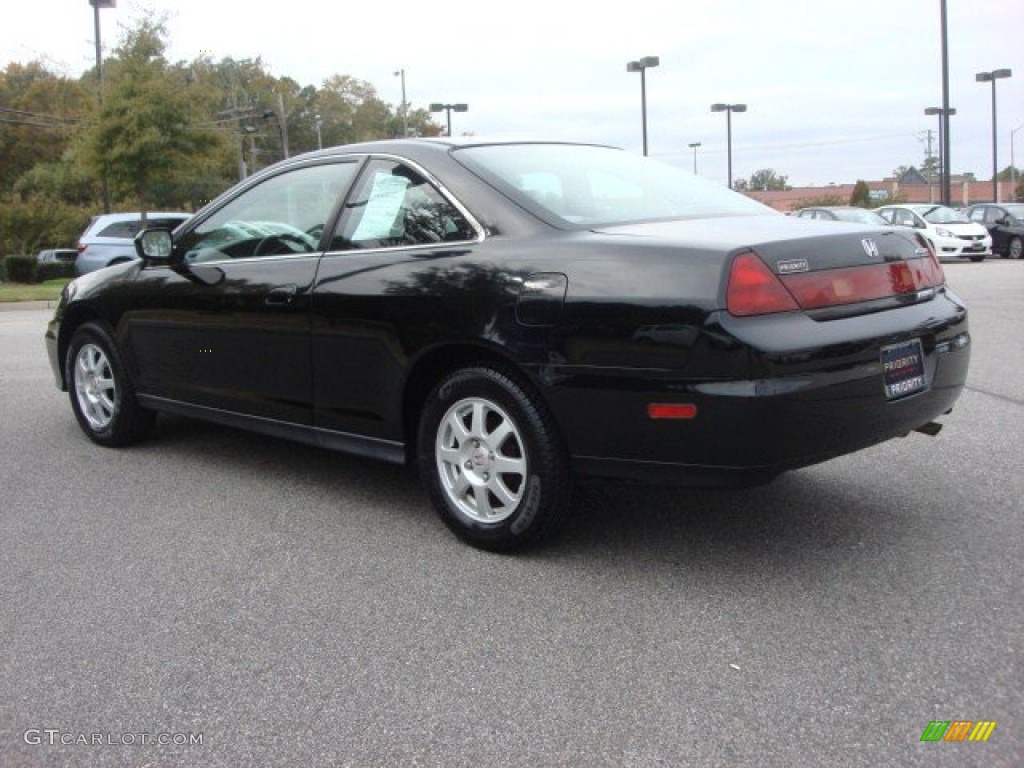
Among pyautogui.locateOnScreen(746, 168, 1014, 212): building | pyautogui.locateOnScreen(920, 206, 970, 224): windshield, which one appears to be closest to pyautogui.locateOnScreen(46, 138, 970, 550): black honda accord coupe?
pyautogui.locateOnScreen(920, 206, 970, 224): windshield

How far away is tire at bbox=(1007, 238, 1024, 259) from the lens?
2611 cm

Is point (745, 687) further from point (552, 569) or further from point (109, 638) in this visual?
point (109, 638)

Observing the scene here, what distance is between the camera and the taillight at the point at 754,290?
3.15 m

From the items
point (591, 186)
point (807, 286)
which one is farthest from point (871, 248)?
point (591, 186)

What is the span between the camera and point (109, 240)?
1830cm

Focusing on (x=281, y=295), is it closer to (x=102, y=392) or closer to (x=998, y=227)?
(x=102, y=392)

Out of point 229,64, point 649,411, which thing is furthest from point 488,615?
point 229,64

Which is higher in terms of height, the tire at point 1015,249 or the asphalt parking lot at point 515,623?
the tire at point 1015,249

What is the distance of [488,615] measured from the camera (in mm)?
3240

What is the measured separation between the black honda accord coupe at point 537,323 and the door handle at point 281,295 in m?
0.01

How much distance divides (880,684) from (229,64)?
8692 cm

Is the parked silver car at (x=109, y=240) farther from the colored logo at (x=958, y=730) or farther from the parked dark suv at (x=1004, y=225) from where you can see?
the parked dark suv at (x=1004, y=225)

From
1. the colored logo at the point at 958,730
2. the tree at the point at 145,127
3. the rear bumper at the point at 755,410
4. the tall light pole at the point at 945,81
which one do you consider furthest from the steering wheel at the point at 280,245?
the tall light pole at the point at 945,81

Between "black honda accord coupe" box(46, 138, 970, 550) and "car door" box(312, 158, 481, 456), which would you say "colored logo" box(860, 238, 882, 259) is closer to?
"black honda accord coupe" box(46, 138, 970, 550)
